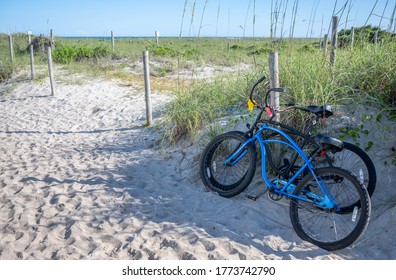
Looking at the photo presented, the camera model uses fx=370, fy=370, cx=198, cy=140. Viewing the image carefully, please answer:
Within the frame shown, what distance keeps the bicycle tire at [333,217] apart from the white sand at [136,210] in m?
→ 0.11

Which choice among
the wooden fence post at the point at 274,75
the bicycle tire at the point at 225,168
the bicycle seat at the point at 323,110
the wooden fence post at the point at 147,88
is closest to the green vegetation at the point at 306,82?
the wooden fence post at the point at 274,75

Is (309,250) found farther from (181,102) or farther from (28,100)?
(28,100)

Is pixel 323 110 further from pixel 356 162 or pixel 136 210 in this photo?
pixel 136 210

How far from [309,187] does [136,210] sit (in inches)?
68.0

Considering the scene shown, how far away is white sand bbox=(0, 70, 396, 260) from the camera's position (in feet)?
10.1

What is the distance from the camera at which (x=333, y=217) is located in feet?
11.5

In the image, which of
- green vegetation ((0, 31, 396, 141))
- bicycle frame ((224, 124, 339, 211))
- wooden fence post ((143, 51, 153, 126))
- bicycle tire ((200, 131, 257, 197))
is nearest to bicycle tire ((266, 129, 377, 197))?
bicycle frame ((224, 124, 339, 211))

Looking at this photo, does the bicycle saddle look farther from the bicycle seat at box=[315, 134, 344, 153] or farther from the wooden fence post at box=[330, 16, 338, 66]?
the wooden fence post at box=[330, 16, 338, 66]

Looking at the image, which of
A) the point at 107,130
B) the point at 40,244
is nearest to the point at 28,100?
the point at 107,130

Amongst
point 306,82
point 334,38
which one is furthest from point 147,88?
point 334,38
